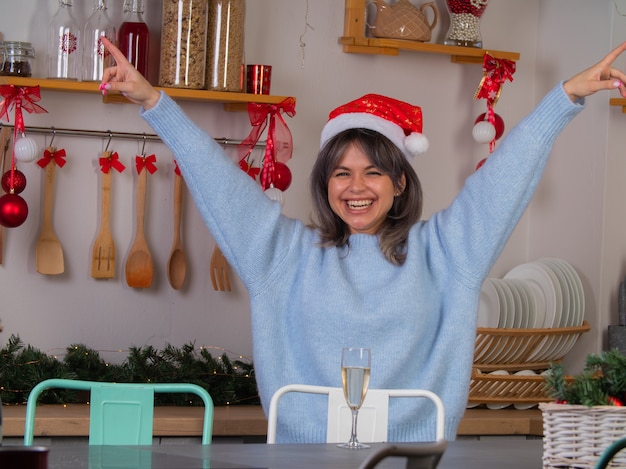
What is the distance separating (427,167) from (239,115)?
1.90 ft

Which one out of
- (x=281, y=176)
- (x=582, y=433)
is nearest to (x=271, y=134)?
(x=281, y=176)

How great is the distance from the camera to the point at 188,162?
188cm

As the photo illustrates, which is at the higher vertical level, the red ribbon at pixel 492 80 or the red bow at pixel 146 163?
the red ribbon at pixel 492 80

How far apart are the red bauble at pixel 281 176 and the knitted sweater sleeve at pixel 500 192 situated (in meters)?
0.78

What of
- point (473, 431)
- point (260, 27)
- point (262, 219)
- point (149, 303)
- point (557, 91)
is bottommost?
point (473, 431)

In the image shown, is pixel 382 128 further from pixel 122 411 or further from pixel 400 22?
pixel 400 22

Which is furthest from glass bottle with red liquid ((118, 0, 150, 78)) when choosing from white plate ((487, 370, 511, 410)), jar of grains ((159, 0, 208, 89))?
white plate ((487, 370, 511, 410))

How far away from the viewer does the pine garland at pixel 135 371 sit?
2424 mm

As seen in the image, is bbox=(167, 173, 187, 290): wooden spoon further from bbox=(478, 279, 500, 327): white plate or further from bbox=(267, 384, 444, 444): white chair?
bbox=(267, 384, 444, 444): white chair

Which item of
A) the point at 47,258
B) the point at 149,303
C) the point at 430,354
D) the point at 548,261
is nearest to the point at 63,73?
the point at 47,258

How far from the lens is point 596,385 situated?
1255 mm

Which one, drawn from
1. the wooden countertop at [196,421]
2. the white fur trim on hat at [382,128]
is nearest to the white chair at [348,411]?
the white fur trim on hat at [382,128]

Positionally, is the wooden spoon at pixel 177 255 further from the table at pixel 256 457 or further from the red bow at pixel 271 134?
the table at pixel 256 457

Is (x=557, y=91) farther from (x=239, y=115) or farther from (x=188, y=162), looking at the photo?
(x=239, y=115)
